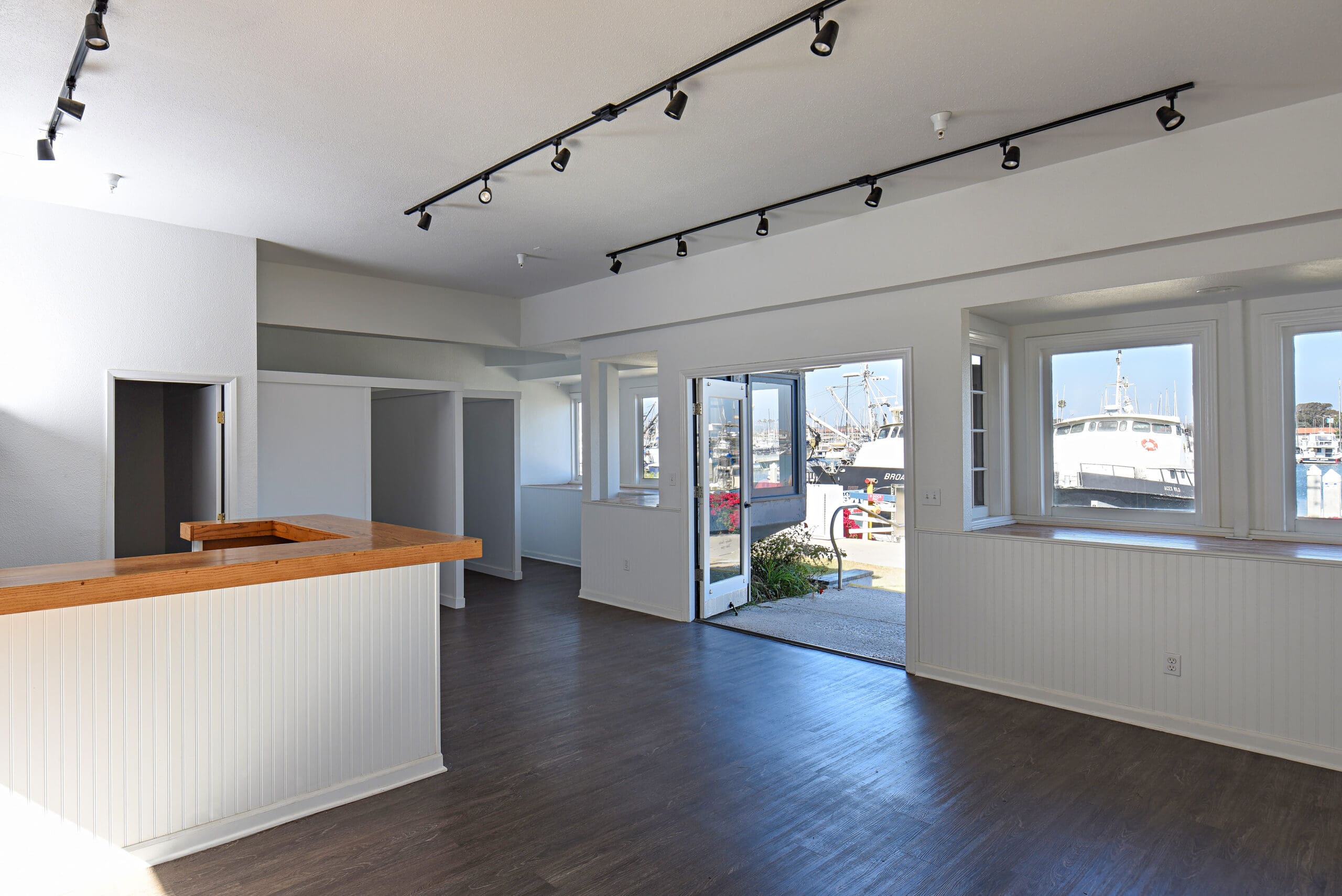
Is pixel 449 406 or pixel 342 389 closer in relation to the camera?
pixel 342 389

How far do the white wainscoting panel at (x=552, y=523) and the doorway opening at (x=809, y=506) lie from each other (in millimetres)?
2135

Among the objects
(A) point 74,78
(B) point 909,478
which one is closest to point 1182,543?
(B) point 909,478

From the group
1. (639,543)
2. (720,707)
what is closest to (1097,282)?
(720,707)

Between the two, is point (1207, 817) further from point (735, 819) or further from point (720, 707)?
point (720, 707)

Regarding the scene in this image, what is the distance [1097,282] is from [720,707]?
115 inches

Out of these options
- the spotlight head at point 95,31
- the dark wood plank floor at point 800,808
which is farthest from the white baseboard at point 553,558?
the spotlight head at point 95,31

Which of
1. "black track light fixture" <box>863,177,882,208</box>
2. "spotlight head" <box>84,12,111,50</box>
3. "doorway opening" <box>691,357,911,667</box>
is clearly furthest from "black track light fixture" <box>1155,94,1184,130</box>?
"spotlight head" <box>84,12,111,50</box>

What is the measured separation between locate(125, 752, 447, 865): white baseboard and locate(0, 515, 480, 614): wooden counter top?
2.75 ft

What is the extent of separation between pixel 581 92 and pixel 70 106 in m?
1.91

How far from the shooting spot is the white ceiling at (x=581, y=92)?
97.5 inches

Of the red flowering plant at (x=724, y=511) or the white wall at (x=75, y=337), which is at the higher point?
the white wall at (x=75, y=337)

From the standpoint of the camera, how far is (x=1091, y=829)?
8.76 ft

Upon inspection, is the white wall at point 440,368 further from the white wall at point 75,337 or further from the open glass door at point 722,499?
the open glass door at point 722,499

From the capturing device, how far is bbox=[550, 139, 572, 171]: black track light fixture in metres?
3.38
